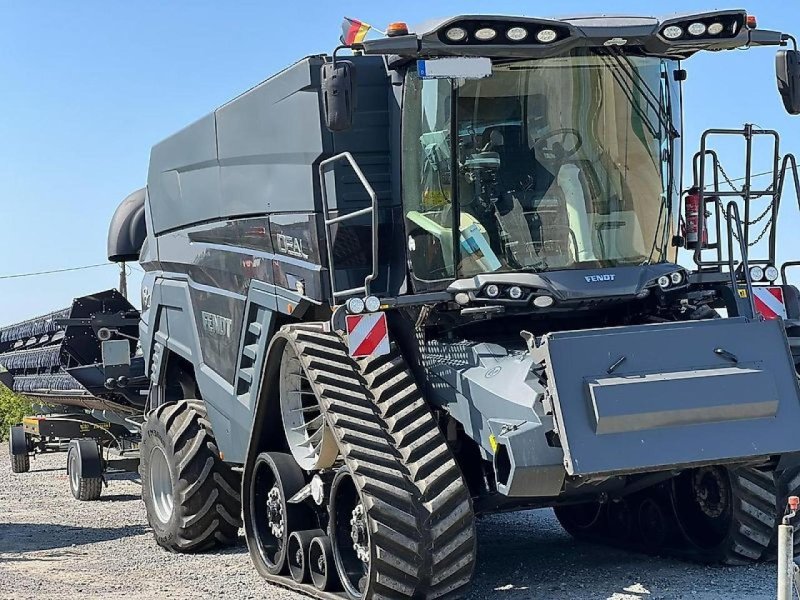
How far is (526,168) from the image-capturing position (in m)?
7.93

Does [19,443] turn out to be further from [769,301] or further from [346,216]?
[769,301]

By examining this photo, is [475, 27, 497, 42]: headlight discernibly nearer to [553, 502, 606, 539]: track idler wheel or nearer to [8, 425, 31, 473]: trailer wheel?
[553, 502, 606, 539]: track idler wheel

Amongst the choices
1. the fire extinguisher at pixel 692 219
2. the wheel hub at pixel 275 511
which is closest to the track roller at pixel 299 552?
the wheel hub at pixel 275 511

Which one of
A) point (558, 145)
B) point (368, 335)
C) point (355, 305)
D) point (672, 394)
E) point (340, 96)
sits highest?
point (340, 96)

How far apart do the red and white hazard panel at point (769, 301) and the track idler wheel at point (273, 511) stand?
10.8ft

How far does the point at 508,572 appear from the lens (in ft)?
28.7

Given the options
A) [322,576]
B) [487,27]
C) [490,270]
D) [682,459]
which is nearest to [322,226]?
[490,270]

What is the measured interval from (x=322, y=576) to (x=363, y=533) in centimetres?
81

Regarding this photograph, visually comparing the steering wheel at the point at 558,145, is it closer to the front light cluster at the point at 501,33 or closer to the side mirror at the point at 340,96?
the front light cluster at the point at 501,33

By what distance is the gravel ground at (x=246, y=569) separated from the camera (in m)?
8.00

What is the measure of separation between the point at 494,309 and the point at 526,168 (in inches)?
37.8

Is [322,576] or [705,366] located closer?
[705,366]

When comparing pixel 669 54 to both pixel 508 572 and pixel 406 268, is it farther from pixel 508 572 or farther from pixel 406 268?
pixel 508 572

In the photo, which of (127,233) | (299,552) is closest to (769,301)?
(299,552)
